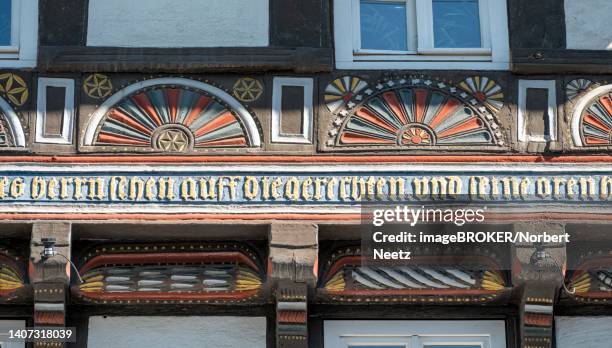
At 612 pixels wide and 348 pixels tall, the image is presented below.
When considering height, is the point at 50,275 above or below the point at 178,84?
below

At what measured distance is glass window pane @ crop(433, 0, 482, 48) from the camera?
536 inches

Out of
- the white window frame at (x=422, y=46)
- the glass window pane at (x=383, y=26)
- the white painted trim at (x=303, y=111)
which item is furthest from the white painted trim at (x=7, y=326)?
the glass window pane at (x=383, y=26)

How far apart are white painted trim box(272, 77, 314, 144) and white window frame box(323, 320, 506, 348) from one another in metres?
1.14

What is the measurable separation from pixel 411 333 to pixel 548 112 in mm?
1623

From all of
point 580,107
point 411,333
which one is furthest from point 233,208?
point 580,107

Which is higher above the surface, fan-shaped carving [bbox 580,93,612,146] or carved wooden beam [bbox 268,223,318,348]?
fan-shaped carving [bbox 580,93,612,146]

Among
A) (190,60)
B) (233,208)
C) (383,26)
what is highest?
(383,26)

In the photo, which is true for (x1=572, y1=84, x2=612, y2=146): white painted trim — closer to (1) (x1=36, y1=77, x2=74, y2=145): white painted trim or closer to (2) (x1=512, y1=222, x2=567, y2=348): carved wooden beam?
(2) (x1=512, y1=222, x2=567, y2=348): carved wooden beam

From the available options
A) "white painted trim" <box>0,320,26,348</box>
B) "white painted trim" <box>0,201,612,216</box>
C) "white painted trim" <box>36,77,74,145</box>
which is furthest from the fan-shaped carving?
"white painted trim" <box>0,320,26,348</box>

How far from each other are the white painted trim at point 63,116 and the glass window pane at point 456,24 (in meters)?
2.33

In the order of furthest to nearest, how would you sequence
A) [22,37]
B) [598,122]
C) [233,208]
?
[22,37], [598,122], [233,208]

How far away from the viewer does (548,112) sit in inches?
525

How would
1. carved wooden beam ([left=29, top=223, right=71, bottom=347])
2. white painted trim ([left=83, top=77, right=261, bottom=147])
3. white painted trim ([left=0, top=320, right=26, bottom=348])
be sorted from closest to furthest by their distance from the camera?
1. carved wooden beam ([left=29, top=223, right=71, bottom=347])
2. white painted trim ([left=0, top=320, right=26, bottom=348])
3. white painted trim ([left=83, top=77, right=261, bottom=147])

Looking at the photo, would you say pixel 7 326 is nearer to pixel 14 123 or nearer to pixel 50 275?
pixel 50 275
